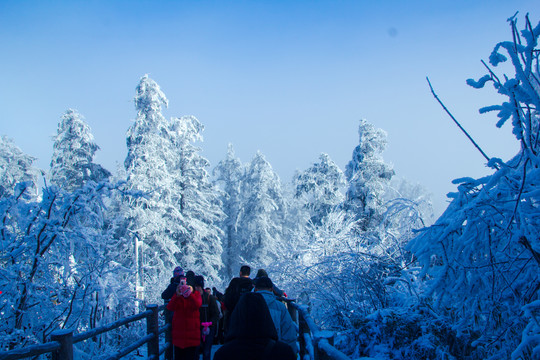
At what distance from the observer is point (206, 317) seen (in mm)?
7387

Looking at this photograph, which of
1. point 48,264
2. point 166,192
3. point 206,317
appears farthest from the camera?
point 166,192

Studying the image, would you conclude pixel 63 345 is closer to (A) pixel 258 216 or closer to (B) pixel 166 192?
(B) pixel 166 192

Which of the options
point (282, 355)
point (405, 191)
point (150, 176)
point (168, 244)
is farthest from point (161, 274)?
point (405, 191)

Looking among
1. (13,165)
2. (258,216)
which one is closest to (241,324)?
(258,216)

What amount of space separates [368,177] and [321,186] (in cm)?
427

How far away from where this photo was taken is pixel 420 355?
4.11 m

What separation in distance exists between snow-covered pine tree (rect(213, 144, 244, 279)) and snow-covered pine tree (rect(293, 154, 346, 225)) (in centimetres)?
700

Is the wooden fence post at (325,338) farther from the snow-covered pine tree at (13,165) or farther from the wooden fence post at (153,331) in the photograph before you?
the snow-covered pine tree at (13,165)

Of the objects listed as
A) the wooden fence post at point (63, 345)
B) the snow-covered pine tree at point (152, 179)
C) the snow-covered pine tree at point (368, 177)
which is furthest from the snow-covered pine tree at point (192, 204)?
the wooden fence post at point (63, 345)

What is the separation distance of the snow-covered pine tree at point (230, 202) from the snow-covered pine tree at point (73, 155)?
10.0 m

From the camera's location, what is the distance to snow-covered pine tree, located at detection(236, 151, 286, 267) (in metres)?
28.7

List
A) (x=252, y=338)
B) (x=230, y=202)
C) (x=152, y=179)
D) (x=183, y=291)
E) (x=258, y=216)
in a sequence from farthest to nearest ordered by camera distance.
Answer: (x=230, y=202) < (x=258, y=216) < (x=152, y=179) < (x=183, y=291) < (x=252, y=338)

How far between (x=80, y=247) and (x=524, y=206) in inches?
214

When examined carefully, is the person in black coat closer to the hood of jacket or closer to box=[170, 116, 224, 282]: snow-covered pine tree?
the hood of jacket
